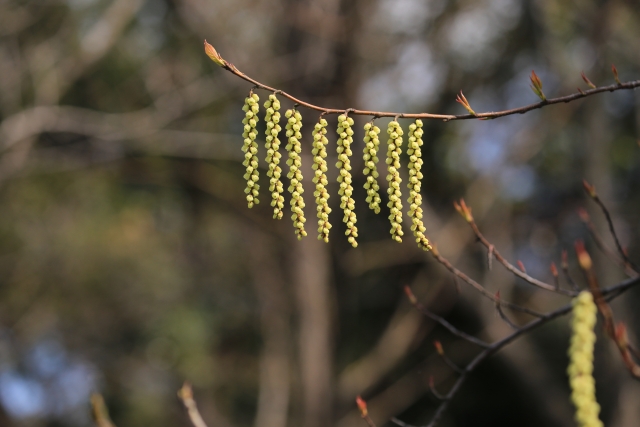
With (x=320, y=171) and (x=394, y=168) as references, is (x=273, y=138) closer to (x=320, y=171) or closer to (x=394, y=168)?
(x=320, y=171)

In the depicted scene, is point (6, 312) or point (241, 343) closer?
point (6, 312)

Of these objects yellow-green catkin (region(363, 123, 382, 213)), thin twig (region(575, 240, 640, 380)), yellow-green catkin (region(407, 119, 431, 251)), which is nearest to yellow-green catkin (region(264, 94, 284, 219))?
yellow-green catkin (region(363, 123, 382, 213))

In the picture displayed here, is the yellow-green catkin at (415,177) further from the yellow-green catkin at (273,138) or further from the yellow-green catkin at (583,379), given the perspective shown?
the yellow-green catkin at (583,379)

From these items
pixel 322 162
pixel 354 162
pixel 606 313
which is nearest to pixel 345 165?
pixel 322 162

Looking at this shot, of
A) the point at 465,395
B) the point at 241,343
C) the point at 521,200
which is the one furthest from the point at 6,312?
the point at 521,200

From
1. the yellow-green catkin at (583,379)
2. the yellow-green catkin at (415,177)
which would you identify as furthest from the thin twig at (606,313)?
the yellow-green catkin at (415,177)

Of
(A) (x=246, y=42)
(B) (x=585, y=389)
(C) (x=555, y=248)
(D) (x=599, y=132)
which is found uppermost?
(A) (x=246, y=42)

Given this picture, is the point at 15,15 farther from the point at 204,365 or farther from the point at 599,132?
the point at 204,365

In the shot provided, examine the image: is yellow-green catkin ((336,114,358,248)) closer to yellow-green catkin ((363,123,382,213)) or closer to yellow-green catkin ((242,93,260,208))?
yellow-green catkin ((363,123,382,213))
